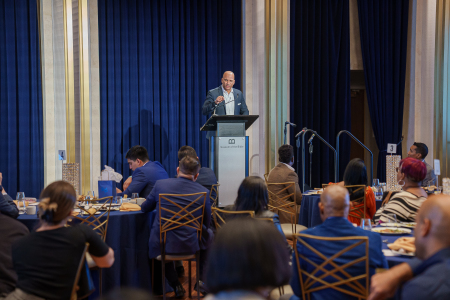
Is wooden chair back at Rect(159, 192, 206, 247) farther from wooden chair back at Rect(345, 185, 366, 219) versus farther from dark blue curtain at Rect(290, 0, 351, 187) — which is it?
dark blue curtain at Rect(290, 0, 351, 187)

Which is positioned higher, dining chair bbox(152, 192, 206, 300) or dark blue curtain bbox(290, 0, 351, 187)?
dark blue curtain bbox(290, 0, 351, 187)

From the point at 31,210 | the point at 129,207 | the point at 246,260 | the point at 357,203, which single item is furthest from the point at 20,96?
the point at 246,260

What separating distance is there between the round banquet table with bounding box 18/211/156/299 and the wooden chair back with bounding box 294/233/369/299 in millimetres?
1891

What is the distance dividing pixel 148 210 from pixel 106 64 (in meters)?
4.42

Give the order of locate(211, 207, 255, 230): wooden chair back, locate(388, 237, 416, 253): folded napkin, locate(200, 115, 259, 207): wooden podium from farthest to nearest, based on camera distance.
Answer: locate(200, 115, 259, 207): wooden podium
locate(211, 207, 255, 230): wooden chair back
locate(388, 237, 416, 253): folded napkin

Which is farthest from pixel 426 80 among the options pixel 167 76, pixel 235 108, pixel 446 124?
pixel 167 76

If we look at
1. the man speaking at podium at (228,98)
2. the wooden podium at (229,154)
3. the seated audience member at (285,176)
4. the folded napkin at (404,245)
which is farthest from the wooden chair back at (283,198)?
the folded napkin at (404,245)

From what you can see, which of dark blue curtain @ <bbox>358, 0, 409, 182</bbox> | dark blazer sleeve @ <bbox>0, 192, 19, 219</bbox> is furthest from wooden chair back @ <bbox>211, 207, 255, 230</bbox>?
dark blue curtain @ <bbox>358, 0, 409, 182</bbox>

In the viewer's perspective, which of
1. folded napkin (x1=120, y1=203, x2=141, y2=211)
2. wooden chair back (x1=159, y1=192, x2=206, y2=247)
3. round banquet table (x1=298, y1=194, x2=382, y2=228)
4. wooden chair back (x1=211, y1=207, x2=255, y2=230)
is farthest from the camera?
round banquet table (x1=298, y1=194, x2=382, y2=228)

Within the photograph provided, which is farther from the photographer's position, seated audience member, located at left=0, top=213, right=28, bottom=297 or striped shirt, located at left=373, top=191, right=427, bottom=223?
striped shirt, located at left=373, top=191, right=427, bottom=223

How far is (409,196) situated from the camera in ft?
9.60

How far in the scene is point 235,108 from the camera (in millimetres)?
6152

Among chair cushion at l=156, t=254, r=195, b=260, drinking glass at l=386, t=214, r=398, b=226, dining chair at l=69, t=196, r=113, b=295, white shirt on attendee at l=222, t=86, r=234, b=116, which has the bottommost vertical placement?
chair cushion at l=156, t=254, r=195, b=260

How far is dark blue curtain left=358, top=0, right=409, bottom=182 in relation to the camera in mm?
7883
